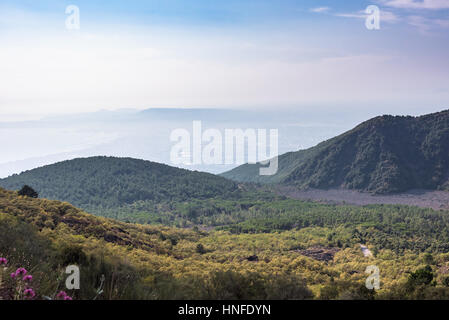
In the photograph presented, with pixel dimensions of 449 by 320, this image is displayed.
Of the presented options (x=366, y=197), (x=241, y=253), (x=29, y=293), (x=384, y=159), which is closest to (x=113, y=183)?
(x=241, y=253)

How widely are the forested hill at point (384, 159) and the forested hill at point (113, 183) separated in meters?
35.7

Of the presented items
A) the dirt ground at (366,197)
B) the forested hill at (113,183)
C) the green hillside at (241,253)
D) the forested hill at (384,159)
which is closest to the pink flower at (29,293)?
the green hillside at (241,253)

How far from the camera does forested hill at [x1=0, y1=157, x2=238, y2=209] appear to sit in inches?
3172

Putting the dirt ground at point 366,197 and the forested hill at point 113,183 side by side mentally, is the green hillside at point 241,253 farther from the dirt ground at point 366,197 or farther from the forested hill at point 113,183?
the forested hill at point 113,183

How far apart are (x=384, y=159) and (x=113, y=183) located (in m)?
81.4

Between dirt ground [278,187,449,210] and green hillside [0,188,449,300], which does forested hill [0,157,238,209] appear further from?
green hillside [0,188,449,300]

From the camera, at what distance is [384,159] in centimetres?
11044

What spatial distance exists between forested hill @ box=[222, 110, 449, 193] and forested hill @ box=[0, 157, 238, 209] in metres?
35.7

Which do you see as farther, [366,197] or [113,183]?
[366,197]

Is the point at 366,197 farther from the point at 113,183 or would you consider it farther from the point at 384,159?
the point at 113,183

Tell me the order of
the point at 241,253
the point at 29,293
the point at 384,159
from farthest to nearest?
the point at 384,159, the point at 241,253, the point at 29,293

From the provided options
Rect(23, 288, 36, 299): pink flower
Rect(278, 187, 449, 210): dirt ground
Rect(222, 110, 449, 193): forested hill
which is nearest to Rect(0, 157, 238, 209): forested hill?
Rect(278, 187, 449, 210): dirt ground
